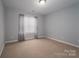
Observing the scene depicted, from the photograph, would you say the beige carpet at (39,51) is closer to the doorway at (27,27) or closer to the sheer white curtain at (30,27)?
the doorway at (27,27)

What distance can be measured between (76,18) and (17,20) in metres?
3.75

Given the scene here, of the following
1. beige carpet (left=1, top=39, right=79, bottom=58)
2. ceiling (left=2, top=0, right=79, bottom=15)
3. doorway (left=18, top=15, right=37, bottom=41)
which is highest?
ceiling (left=2, top=0, right=79, bottom=15)

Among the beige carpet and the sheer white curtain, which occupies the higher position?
the sheer white curtain

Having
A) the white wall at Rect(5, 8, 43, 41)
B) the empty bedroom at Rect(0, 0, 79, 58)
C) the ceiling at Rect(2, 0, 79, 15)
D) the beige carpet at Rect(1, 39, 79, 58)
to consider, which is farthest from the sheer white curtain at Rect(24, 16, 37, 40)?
the beige carpet at Rect(1, 39, 79, 58)

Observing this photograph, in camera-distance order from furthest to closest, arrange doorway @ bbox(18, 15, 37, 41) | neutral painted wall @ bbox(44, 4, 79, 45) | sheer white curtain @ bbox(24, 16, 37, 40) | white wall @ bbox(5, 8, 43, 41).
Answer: sheer white curtain @ bbox(24, 16, 37, 40), doorway @ bbox(18, 15, 37, 41), white wall @ bbox(5, 8, 43, 41), neutral painted wall @ bbox(44, 4, 79, 45)

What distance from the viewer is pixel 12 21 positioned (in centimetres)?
388

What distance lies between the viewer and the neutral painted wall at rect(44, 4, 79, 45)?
3.08m

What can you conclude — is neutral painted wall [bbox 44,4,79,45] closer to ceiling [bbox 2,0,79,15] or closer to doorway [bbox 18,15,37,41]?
ceiling [bbox 2,0,79,15]

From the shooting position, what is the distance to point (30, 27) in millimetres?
4816

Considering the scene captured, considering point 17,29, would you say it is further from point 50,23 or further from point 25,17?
point 50,23

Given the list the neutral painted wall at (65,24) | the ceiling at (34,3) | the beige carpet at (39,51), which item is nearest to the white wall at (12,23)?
the ceiling at (34,3)

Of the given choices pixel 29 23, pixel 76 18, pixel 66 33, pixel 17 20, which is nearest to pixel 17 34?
pixel 17 20

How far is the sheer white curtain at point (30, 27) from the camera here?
4555mm

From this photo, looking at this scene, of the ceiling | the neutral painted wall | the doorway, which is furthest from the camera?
the doorway
